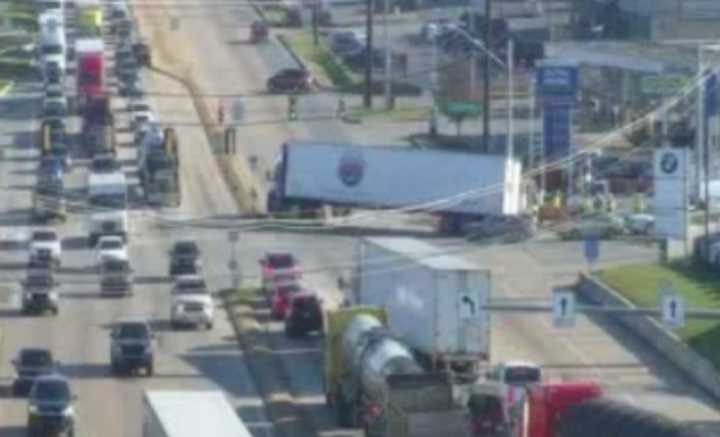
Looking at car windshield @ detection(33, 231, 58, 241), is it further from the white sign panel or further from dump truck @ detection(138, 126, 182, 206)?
the white sign panel

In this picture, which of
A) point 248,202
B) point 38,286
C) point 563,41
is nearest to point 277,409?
point 38,286

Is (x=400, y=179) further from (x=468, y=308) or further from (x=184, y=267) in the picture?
(x=468, y=308)

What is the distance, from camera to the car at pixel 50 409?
37.5 m

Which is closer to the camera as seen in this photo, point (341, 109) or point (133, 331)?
point (133, 331)

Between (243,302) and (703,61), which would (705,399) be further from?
(703,61)

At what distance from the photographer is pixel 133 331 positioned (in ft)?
142

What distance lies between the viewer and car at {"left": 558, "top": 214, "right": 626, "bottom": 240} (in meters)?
56.9

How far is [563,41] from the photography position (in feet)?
279

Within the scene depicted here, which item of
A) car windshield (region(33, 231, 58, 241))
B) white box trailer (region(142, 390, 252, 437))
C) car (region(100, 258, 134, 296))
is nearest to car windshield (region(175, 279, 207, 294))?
car (region(100, 258, 134, 296))

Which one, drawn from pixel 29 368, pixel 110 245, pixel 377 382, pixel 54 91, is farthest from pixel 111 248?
pixel 54 91

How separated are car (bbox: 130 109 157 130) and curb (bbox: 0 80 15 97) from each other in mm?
6271

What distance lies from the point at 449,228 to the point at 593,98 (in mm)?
15238

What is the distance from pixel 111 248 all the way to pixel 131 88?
80.7 feet

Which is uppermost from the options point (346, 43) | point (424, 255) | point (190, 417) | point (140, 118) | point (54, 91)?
point (190, 417)
